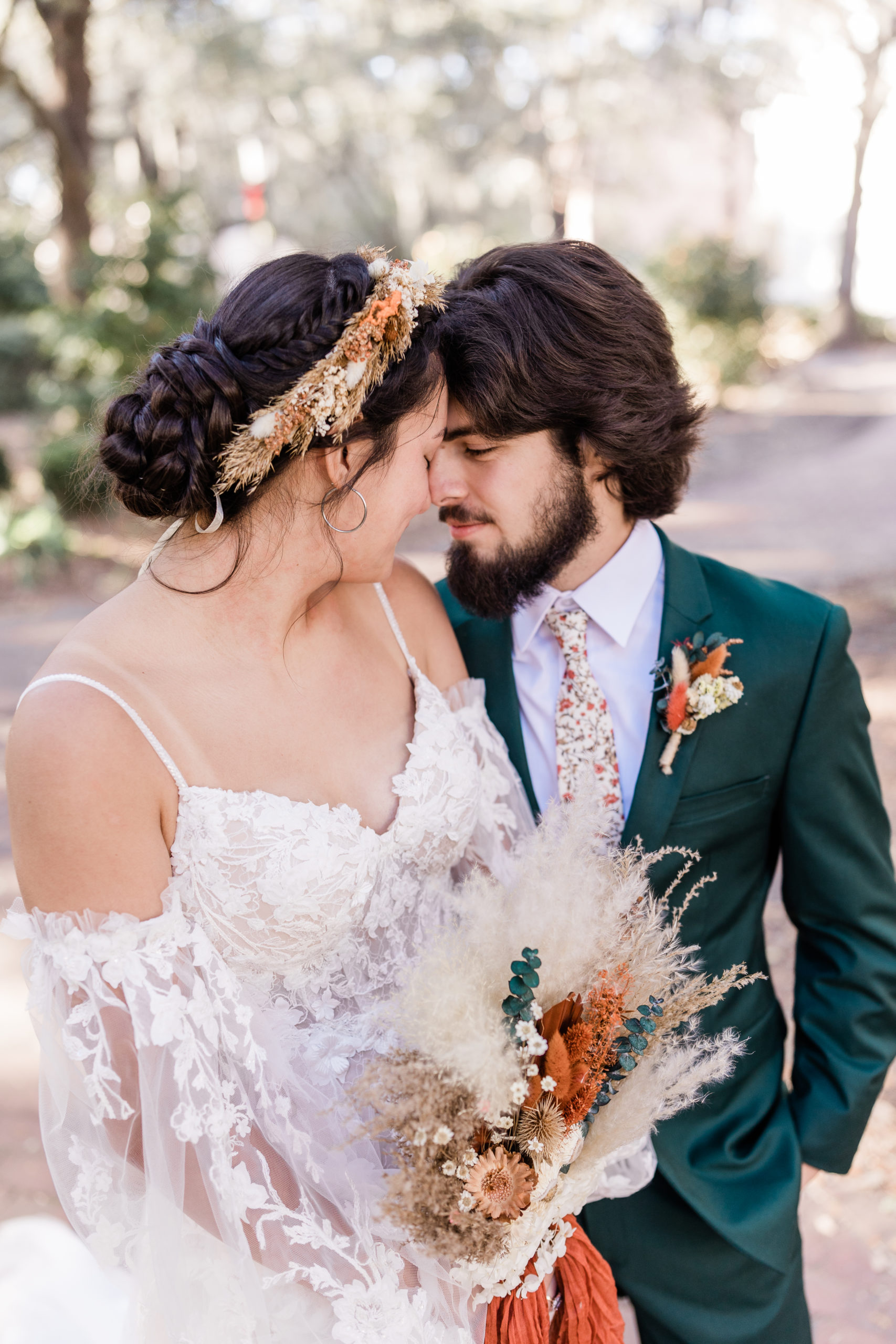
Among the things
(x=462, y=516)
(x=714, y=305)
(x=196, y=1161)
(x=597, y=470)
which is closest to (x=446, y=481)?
(x=462, y=516)

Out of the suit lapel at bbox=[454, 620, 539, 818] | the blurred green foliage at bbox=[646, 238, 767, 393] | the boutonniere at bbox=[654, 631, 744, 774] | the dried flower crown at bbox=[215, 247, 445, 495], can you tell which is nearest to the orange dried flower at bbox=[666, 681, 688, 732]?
the boutonniere at bbox=[654, 631, 744, 774]

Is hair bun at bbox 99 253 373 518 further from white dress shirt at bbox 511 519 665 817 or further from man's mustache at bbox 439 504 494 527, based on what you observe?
white dress shirt at bbox 511 519 665 817

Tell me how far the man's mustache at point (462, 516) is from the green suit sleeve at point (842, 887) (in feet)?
2.55

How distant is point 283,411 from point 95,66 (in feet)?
75.9

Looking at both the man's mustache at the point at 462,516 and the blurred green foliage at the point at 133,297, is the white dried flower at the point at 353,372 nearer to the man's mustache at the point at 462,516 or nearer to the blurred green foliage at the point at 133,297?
the man's mustache at the point at 462,516

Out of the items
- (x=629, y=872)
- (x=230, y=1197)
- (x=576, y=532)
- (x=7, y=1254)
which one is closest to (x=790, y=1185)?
(x=629, y=872)

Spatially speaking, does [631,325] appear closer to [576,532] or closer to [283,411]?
[576,532]

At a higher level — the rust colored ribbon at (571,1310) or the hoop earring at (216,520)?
the hoop earring at (216,520)

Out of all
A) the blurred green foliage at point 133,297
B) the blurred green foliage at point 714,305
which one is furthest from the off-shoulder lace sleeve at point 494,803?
the blurred green foliage at point 714,305

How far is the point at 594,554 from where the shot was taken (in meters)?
2.43

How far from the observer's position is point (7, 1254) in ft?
10.2

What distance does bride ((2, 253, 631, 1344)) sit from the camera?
164 centimetres

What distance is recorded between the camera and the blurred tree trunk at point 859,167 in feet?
75.9

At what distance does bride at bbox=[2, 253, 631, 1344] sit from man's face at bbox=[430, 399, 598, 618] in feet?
0.71
